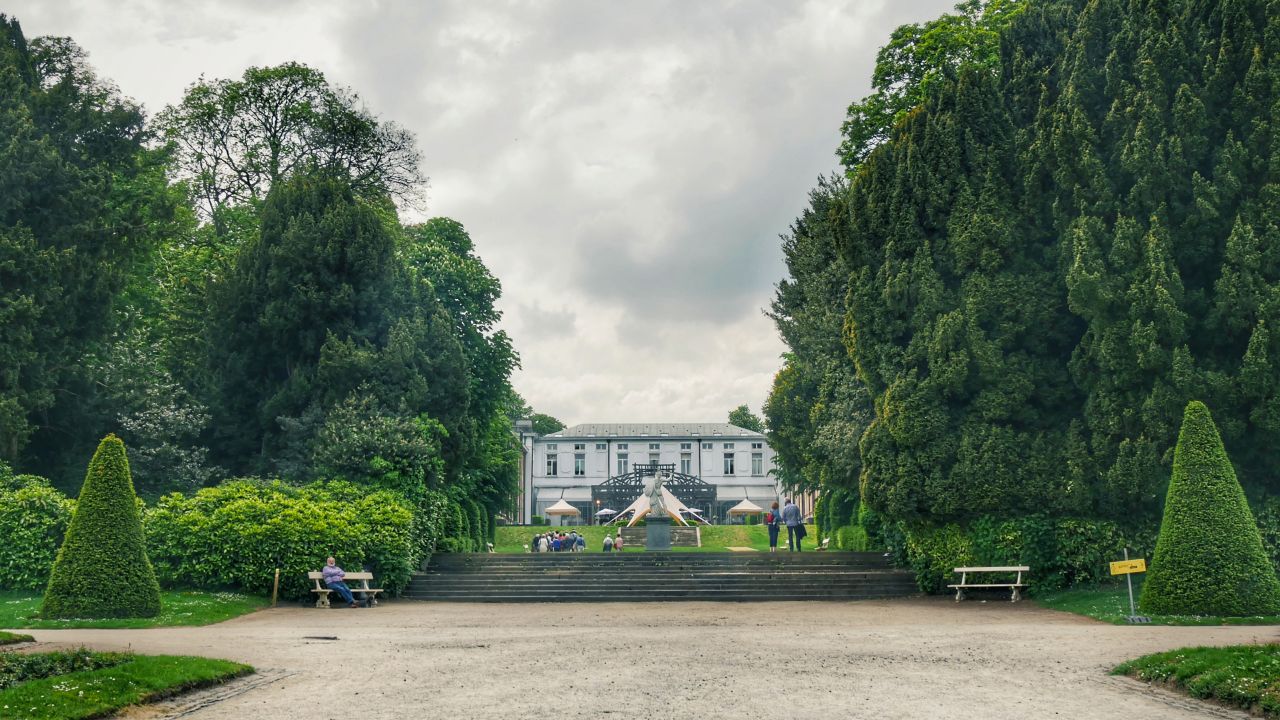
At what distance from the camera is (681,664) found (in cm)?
1185

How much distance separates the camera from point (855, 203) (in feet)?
86.1

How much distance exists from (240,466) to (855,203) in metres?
19.4

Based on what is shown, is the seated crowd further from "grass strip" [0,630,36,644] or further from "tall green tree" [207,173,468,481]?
"grass strip" [0,630,36,644]

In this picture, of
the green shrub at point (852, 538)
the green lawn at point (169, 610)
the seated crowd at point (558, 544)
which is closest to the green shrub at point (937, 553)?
the green shrub at point (852, 538)

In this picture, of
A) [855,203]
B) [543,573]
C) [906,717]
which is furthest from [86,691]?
[855,203]

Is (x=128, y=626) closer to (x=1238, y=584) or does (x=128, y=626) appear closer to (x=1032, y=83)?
(x=1238, y=584)

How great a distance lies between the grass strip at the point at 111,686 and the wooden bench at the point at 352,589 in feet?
37.9

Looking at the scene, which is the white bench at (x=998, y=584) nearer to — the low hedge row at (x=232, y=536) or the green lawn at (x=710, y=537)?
the low hedge row at (x=232, y=536)

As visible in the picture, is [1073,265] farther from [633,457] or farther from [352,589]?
[633,457]

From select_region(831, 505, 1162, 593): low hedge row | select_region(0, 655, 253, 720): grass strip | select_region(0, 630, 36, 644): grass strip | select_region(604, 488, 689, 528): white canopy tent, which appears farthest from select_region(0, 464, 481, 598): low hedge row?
Result: select_region(604, 488, 689, 528): white canopy tent

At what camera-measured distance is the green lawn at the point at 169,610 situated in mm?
17031

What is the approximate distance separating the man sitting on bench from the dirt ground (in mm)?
2748

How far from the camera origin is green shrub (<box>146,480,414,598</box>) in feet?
75.1

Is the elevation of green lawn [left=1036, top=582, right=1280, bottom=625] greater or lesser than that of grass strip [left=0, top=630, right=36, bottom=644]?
lesser
